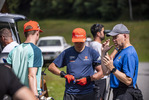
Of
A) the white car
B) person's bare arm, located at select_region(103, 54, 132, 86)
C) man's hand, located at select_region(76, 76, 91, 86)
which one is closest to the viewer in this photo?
person's bare arm, located at select_region(103, 54, 132, 86)

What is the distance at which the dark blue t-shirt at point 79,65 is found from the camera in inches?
168

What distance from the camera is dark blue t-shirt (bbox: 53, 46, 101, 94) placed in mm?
4258

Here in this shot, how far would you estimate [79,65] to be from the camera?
4262 millimetres

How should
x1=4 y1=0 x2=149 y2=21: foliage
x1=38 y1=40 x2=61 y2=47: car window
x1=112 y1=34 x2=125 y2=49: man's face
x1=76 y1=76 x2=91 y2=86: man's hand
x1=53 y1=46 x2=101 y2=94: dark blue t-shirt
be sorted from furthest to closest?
x1=4 y1=0 x2=149 y2=21: foliage → x1=38 y1=40 x2=61 y2=47: car window → x1=53 y1=46 x2=101 y2=94: dark blue t-shirt → x1=76 y1=76 x2=91 y2=86: man's hand → x1=112 y1=34 x2=125 y2=49: man's face

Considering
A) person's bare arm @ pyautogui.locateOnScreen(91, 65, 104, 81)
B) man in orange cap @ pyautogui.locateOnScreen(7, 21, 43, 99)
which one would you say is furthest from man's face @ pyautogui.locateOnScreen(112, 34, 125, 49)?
man in orange cap @ pyautogui.locateOnScreen(7, 21, 43, 99)

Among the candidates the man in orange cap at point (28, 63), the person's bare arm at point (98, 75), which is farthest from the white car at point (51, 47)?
the man in orange cap at point (28, 63)

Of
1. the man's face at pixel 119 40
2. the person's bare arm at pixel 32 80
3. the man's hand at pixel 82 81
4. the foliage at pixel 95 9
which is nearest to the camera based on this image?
the person's bare arm at pixel 32 80

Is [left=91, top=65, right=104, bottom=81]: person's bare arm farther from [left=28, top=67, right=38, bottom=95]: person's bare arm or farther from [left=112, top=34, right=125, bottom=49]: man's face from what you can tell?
[left=28, top=67, right=38, bottom=95]: person's bare arm

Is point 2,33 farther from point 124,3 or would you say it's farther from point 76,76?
point 124,3

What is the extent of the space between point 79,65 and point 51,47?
12.9m

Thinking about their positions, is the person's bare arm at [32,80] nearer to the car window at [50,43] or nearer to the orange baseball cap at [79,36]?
the orange baseball cap at [79,36]

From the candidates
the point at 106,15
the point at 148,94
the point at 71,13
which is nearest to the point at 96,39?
the point at 148,94

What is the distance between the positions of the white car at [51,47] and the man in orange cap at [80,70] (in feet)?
38.1

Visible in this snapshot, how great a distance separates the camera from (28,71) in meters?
3.54
